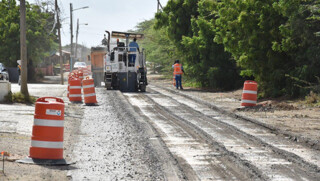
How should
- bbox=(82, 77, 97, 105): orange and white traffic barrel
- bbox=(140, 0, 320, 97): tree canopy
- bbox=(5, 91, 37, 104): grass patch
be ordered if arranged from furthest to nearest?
1. bbox=(82, 77, 97, 105): orange and white traffic barrel
2. bbox=(140, 0, 320, 97): tree canopy
3. bbox=(5, 91, 37, 104): grass patch

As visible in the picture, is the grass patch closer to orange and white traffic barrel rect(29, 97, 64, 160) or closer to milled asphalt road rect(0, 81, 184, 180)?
milled asphalt road rect(0, 81, 184, 180)

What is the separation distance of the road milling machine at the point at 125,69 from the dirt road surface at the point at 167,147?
41.3 feet

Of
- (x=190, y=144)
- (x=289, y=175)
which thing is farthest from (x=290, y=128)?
(x=289, y=175)

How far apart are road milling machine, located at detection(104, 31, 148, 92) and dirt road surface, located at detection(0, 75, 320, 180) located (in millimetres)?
12579

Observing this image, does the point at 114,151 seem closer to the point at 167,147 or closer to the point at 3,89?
the point at 167,147

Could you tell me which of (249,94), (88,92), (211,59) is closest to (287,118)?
(249,94)

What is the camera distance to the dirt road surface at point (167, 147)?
28.2 ft

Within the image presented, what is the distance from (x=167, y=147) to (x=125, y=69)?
20720 mm

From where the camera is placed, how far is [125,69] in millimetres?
31750

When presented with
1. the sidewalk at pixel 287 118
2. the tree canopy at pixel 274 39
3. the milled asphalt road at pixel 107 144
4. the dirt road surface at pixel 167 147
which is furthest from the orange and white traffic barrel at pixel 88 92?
the tree canopy at pixel 274 39

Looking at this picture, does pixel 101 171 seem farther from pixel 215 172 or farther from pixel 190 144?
pixel 190 144

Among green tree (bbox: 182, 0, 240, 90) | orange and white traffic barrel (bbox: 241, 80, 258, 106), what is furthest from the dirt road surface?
green tree (bbox: 182, 0, 240, 90)

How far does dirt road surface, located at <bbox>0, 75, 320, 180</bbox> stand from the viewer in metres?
8.61

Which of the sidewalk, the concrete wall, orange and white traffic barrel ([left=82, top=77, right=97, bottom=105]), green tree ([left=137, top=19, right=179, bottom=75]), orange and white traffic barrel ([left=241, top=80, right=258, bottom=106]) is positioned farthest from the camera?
green tree ([left=137, top=19, right=179, bottom=75])
